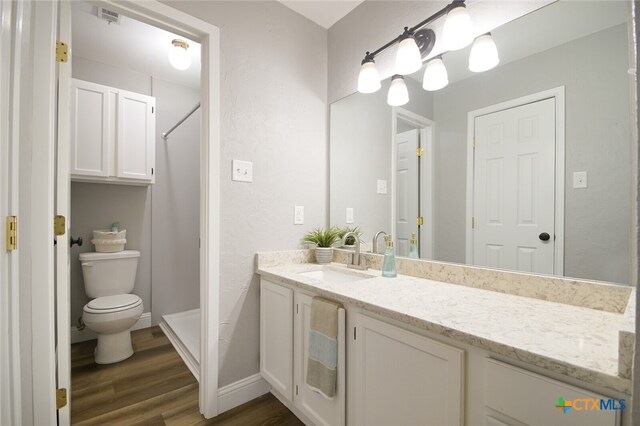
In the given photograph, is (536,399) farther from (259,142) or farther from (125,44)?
(125,44)

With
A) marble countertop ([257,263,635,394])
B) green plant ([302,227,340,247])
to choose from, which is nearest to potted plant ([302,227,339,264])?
green plant ([302,227,340,247])

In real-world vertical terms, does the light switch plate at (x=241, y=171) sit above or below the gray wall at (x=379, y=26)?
below

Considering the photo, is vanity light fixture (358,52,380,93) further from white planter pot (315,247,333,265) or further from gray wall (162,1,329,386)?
white planter pot (315,247,333,265)

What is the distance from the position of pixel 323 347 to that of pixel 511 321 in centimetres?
73

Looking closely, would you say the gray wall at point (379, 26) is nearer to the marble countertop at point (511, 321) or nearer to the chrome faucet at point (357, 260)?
the chrome faucet at point (357, 260)

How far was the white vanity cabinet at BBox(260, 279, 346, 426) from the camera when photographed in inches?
46.7

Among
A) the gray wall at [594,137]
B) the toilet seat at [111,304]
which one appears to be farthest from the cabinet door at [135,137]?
the gray wall at [594,137]

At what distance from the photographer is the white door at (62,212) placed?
1.22m

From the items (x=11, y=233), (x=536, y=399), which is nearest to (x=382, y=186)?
(x=536, y=399)

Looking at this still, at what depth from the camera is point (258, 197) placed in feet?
5.75

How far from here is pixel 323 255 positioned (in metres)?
1.90

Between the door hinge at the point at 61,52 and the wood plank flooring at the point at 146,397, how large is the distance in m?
1.85

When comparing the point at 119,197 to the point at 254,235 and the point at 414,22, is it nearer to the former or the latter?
the point at 254,235

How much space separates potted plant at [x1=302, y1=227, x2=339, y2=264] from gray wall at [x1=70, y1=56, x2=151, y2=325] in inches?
73.7
